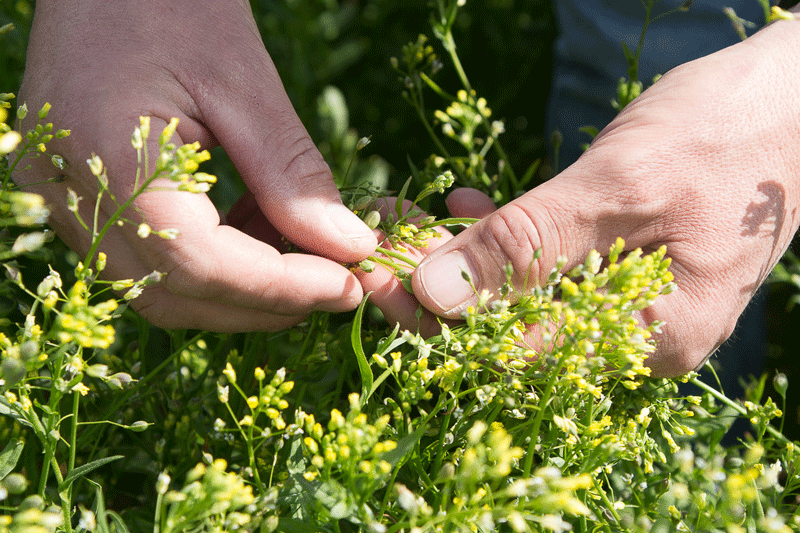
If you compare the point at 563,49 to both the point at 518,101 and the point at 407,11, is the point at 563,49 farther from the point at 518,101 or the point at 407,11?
the point at 407,11

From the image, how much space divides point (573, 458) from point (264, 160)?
77cm

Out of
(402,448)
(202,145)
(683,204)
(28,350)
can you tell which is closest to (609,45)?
(683,204)

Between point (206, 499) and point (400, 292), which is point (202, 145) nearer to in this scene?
point (400, 292)

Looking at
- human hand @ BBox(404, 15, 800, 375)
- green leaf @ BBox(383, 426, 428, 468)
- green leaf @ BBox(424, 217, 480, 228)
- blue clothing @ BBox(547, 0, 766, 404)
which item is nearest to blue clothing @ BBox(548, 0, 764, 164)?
blue clothing @ BBox(547, 0, 766, 404)

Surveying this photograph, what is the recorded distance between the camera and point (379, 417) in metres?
1.02

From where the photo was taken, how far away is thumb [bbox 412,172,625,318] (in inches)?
45.5

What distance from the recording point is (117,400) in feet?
3.66

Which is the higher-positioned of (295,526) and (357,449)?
(357,449)

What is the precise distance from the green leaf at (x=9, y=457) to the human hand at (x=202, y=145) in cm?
33

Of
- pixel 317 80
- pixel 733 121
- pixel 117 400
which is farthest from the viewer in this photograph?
pixel 317 80

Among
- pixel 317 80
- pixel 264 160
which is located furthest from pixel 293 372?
pixel 317 80

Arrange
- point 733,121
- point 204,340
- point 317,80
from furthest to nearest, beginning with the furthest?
1. point 317,80
2. point 204,340
3. point 733,121

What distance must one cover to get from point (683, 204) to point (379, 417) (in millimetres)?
715

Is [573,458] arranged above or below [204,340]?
above
